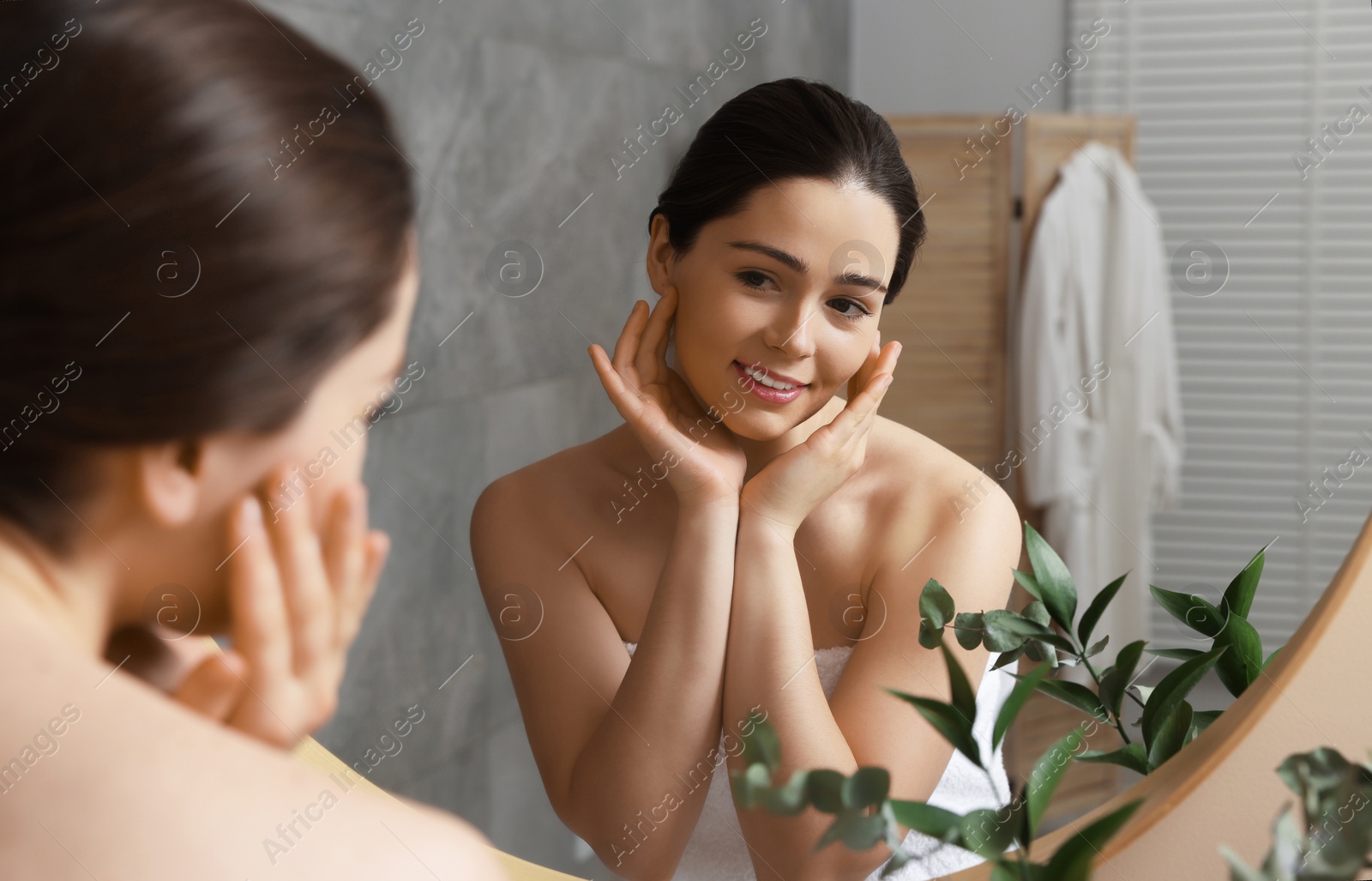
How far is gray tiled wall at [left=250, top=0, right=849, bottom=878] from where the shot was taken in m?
0.83

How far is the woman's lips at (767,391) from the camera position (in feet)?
1.45

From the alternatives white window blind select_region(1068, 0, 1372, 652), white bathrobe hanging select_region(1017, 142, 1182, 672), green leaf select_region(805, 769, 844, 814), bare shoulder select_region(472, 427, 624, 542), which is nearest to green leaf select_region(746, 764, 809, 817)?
green leaf select_region(805, 769, 844, 814)

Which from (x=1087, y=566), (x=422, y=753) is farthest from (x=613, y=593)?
(x=1087, y=566)

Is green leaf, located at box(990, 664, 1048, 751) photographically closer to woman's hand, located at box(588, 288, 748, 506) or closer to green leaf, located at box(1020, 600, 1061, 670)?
green leaf, located at box(1020, 600, 1061, 670)

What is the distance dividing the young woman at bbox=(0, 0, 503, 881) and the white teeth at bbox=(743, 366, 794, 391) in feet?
0.69

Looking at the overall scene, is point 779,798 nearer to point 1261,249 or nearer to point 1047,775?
point 1047,775

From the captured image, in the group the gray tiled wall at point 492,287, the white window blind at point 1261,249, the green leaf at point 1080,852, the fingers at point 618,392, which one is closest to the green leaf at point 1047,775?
the green leaf at point 1080,852

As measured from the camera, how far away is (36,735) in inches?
8.9

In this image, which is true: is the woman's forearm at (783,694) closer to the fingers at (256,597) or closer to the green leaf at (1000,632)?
the green leaf at (1000,632)

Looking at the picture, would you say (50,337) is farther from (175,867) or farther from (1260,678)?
(1260,678)

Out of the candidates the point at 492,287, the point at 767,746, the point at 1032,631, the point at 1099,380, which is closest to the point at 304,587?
the point at 767,746

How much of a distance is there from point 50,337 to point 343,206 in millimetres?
83

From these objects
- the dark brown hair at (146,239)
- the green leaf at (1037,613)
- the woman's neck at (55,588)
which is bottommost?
the green leaf at (1037,613)

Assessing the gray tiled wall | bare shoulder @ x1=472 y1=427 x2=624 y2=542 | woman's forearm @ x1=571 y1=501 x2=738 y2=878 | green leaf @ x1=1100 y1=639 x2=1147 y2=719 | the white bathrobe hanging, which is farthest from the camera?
the white bathrobe hanging
